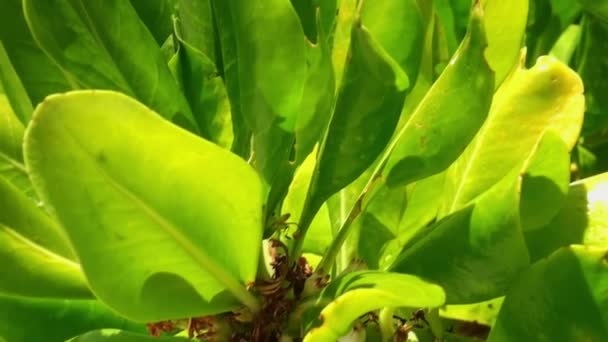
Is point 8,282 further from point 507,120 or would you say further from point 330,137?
point 507,120

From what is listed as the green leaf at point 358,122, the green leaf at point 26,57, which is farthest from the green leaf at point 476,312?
the green leaf at point 26,57

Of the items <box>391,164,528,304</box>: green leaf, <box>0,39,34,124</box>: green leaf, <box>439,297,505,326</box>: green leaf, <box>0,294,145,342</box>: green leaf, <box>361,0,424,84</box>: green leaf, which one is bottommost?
<box>439,297,505,326</box>: green leaf

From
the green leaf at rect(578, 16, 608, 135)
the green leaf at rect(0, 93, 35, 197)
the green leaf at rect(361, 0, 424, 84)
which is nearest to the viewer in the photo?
the green leaf at rect(361, 0, 424, 84)

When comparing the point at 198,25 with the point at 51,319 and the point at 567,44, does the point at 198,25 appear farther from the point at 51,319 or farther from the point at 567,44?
the point at 567,44

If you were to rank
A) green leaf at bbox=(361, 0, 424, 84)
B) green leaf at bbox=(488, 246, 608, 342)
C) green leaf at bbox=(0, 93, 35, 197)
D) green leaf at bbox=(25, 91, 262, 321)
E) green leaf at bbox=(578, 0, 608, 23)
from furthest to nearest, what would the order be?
green leaf at bbox=(578, 0, 608, 23)
green leaf at bbox=(0, 93, 35, 197)
green leaf at bbox=(361, 0, 424, 84)
green leaf at bbox=(488, 246, 608, 342)
green leaf at bbox=(25, 91, 262, 321)

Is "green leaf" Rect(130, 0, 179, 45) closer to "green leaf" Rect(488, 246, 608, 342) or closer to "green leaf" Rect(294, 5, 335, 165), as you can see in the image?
"green leaf" Rect(294, 5, 335, 165)

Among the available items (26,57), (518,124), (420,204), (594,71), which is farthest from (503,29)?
(594,71)

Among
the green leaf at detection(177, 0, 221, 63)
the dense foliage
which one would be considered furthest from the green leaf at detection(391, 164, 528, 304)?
the green leaf at detection(177, 0, 221, 63)
